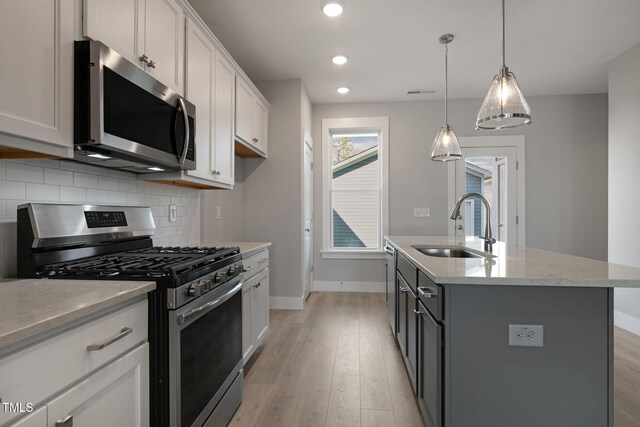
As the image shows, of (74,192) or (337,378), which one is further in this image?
(337,378)

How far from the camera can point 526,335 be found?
4.24 feet

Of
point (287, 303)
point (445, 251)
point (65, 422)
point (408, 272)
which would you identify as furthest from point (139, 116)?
point (287, 303)

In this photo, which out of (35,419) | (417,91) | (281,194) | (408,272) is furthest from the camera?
(417,91)

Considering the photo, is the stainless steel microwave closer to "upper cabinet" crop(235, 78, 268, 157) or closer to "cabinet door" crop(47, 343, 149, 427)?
"cabinet door" crop(47, 343, 149, 427)

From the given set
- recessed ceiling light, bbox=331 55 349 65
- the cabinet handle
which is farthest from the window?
the cabinet handle

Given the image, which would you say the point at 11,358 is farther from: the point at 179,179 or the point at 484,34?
the point at 484,34

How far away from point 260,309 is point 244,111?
1.79 metres

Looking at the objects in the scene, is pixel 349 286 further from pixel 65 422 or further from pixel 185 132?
pixel 65 422

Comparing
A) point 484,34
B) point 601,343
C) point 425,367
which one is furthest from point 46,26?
point 484,34

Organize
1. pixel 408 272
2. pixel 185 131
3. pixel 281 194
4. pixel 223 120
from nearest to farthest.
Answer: pixel 185 131, pixel 408 272, pixel 223 120, pixel 281 194

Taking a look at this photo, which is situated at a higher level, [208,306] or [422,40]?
[422,40]

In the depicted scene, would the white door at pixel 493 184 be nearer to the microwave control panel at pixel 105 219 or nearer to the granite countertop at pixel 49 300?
the microwave control panel at pixel 105 219

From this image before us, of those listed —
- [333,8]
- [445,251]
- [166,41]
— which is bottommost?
[445,251]

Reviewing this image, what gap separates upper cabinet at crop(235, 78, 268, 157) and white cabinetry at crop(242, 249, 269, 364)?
1140mm
